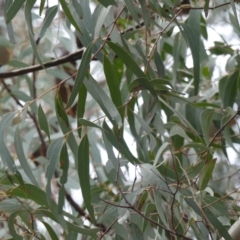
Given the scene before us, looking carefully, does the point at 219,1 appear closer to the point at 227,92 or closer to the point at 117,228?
the point at 227,92

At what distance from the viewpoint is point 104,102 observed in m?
0.96

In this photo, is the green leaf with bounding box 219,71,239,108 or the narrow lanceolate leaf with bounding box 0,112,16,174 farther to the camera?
the green leaf with bounding box 219,71,239,108

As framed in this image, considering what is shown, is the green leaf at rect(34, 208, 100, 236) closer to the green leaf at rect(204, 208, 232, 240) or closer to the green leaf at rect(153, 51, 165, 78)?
the green leaf at rect(204, 208, 232, 240)

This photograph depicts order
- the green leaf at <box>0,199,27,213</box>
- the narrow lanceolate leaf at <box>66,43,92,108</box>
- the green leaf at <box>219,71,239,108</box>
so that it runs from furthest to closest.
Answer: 1. the green leaf at <box>219,71,239,108</box>
2. the green leaf at <box>0,199,27,213</box>
3. the narrow lanceolate leaf at <box>66,43,92,108</box>

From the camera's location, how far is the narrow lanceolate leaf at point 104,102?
→ 0.94 meters

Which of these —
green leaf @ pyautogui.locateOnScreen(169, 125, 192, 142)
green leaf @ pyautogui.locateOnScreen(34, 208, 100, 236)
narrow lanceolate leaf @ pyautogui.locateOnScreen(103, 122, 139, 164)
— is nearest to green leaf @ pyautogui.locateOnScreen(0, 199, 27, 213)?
green leaf @ pyautogui.locateOnScreen(34, 208, 100, 236)

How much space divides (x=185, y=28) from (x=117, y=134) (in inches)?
9.7

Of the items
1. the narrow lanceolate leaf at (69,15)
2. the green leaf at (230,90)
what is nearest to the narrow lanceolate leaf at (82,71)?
the narrow lanceolate leaf at (69,15)

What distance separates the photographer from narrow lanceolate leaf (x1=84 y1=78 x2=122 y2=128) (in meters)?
0.94

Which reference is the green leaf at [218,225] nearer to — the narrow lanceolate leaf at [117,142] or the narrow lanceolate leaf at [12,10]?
the narrow lanceolate leaf at [117,142]

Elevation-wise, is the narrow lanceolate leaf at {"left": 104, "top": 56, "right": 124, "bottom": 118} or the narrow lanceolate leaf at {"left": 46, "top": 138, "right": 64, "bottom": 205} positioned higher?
the narrow lanceolate leaf at {"left": 104, "top": 56, "right": 124, "bottom": 118}

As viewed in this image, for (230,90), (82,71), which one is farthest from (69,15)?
(230,90)

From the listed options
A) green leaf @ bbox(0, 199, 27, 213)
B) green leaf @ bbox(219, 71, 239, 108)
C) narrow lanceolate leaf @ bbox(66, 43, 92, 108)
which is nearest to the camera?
narrow lanceolate leaf @ bbox(66, 43, 92, 108)

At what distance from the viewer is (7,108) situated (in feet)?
7.74
